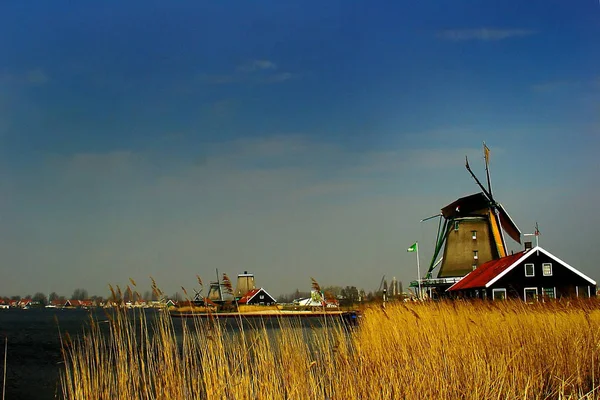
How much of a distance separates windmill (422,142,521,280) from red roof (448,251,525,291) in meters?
1.05

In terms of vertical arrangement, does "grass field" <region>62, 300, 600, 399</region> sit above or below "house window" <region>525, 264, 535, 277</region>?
above

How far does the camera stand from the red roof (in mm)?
23422

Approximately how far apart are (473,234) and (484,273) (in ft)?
16.3

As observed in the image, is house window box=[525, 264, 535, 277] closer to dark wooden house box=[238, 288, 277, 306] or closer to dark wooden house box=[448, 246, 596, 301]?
dark wooden house box=[448, 246, 596, 301]

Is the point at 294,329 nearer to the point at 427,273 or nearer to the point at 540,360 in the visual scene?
the point at 540,360

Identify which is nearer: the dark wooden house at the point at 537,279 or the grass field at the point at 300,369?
the grass field at the point at 300,369

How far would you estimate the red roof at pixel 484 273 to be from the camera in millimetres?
23422

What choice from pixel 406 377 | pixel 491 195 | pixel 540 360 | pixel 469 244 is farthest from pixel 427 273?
pixel 406 377

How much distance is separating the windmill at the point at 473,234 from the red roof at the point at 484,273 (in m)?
1.05

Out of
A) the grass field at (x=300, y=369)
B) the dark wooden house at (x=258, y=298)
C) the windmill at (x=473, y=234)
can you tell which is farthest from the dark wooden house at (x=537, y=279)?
the dark wooden house at (x=258, y=298)

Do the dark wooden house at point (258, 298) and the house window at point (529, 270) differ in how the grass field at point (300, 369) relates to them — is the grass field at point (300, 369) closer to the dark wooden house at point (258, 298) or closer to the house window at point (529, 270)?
the house window at point (529, 270)

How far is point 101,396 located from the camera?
18.0ft

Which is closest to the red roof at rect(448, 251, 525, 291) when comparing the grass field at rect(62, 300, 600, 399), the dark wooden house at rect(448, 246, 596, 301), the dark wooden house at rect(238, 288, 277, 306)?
the dark wooden house at rect(448, 246, 596, 301)

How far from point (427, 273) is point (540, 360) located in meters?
25.1
